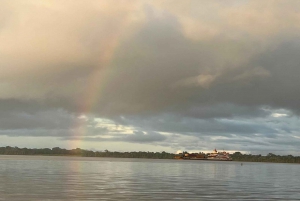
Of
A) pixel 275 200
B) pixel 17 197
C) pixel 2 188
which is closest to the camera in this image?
pixel 17 197

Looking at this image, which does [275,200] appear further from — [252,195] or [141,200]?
[141,200]

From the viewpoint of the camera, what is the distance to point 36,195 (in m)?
49.0

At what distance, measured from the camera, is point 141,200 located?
47.8 m

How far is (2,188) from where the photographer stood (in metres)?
56.5

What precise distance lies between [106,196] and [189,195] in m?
11.0

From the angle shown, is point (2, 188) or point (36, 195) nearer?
point (36, 195)

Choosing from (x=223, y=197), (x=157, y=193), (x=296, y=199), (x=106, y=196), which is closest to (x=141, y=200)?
(x=106, y=196)

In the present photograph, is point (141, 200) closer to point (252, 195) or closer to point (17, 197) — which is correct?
point (17, 197)

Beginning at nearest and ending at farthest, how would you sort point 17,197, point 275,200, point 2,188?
1. point 17,197
2. point 275,200
3. point 2,188

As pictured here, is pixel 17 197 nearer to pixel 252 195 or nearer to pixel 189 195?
pixel 189 195

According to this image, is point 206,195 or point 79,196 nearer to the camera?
point 79,196

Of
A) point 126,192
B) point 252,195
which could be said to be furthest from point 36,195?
point 252,195

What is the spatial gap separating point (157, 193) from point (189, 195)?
14.6 ft

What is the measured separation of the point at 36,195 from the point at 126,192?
11873mm
